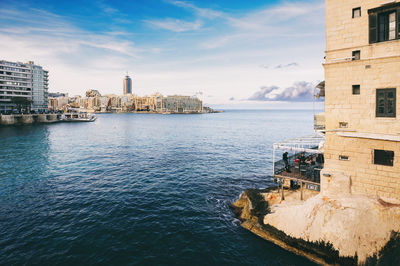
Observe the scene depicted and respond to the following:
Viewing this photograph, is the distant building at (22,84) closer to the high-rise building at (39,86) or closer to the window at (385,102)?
the high-rise building at (39,86)

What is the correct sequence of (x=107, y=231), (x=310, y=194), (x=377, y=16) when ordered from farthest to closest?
(x=310, y=194) < (x=107, y=231) < (x=377, y=16)

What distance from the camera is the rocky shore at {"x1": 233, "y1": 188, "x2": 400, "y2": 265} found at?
14.2 metres

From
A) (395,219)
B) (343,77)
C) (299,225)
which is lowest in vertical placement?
(299,225)

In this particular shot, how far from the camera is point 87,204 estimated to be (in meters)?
23.7

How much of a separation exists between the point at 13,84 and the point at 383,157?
576ft

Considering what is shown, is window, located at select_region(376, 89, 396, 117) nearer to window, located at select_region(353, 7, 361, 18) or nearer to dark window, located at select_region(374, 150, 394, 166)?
dark window, located at select_region(374, 150, 394, 166)

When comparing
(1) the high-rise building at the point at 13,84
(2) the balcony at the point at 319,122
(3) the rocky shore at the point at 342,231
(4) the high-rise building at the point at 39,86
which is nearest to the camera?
(3) the rocky shore at the point at 342,231

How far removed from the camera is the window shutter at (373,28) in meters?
15.9

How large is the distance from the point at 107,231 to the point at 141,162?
23.4m

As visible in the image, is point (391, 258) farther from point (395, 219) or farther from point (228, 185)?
point (228, 185)

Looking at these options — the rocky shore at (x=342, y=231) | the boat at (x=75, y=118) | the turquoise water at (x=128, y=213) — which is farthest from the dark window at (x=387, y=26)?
the boat at (x=75, y=118)

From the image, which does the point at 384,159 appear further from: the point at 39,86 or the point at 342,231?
the point at 39,86

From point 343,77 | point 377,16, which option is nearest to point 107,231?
point 343,77

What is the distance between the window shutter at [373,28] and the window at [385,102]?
375cm
